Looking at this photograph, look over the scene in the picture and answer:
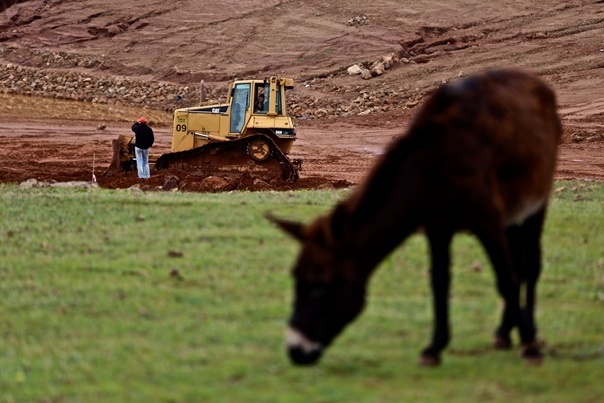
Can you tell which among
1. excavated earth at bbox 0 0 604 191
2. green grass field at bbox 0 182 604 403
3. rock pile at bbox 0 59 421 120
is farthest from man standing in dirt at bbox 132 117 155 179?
rock pile at bbox 0 59 421 120

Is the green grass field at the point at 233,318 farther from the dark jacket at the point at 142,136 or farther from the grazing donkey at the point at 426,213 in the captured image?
the dark jacket at the point at 142,136

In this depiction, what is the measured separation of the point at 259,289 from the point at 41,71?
51888 millimetres

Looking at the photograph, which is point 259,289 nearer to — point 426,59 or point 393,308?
point 393,308

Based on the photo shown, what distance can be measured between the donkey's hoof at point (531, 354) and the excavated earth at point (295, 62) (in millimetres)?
23121

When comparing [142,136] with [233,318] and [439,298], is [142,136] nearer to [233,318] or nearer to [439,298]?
[233,318]

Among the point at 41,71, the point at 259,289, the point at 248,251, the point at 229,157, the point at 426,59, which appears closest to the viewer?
the point at 259,289

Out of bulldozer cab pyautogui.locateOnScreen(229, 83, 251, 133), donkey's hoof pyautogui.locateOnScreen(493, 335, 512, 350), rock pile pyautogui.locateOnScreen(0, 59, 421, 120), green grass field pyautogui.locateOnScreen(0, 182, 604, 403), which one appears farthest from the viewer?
rock pile pyautogui.locateOnScreen(0, 59, 421, 120)

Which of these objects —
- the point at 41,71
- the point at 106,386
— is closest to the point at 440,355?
the point at 106,386

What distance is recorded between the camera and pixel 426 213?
25.0ft

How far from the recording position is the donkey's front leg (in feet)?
26.2

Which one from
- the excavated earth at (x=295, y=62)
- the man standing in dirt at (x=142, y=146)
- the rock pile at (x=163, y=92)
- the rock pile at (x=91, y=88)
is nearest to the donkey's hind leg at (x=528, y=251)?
the man standing in dirt at (x=142, y=146)

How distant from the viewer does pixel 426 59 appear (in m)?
52.4

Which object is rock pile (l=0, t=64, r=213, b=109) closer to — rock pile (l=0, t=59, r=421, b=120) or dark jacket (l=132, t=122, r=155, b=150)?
rock pile (l=0, t=59, r=421, b=120)

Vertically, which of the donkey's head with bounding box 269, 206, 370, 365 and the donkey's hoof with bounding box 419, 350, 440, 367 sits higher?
the donkey's head with bounding box 269, 206, 370, 365
